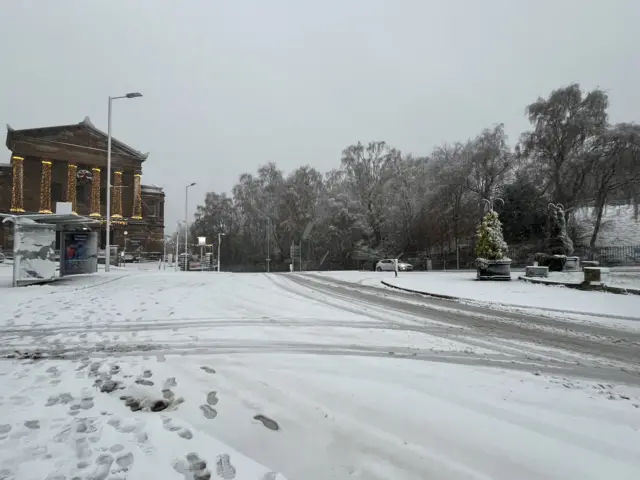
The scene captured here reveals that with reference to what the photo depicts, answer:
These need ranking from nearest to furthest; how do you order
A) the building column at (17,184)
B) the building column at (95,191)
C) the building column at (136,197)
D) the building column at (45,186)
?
the building column at (17,184)
the building column at (45,186)
the building column at (95,191)
the building column at (136,197)

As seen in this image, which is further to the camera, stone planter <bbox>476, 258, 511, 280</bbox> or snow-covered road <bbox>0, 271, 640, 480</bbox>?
stone planter <bbox>476, 258, 511, 280</bbox>

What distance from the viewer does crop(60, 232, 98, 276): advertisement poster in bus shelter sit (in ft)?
57.1

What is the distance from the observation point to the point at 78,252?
18.1 metres

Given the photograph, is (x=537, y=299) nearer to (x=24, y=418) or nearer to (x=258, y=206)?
(x=24, y=418)

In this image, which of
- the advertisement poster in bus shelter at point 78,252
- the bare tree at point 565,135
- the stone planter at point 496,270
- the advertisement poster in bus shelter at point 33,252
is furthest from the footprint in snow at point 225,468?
the bare tree at point 565,135

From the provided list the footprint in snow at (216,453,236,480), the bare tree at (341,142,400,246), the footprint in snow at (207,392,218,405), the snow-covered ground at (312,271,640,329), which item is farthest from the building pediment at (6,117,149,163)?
the footprint in snow at (216,453,236,480)

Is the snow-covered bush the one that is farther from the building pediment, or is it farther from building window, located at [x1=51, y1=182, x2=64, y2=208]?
building window, located at [x1=51, y1=182, x2=64, y2=208]

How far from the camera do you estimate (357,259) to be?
47.4 meters

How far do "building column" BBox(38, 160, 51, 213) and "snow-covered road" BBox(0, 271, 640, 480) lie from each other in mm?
52828

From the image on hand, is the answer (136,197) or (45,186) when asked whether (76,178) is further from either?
(136,197)

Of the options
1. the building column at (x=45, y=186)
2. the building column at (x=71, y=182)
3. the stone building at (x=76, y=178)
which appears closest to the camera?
the stone building at (x=76, y=178)

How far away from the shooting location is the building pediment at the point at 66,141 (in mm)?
48000

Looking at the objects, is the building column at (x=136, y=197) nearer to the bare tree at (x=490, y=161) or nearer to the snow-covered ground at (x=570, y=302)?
the bare tree at (x=490, y=161)

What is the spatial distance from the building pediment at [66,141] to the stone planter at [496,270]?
51939mm
